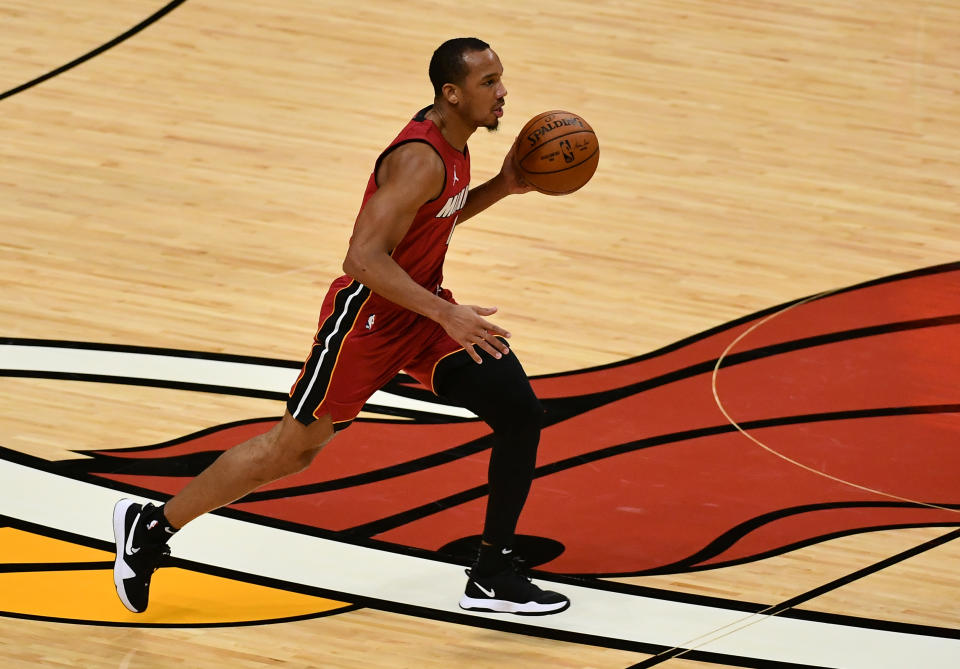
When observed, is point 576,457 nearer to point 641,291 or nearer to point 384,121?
point 641,291

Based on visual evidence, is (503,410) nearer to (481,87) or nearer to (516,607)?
(516,607)

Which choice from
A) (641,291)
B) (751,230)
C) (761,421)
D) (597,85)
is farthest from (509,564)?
(597,85)

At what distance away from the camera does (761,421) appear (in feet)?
19.7

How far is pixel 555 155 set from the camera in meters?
4.88

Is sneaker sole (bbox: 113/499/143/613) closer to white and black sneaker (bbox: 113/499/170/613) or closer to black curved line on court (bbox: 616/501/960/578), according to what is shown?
white and black sneaker (bbox: 113/499/170/613)

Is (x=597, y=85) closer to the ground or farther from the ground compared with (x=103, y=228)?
farther from the ground

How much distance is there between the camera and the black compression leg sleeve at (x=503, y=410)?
450 centimetres

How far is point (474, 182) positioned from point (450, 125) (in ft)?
11.6

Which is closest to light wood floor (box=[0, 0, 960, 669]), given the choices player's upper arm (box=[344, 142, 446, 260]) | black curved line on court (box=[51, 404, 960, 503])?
black curved line on court (box=[51, 404, 960, 503])

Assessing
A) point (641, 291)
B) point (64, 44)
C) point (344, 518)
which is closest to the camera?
point (344, 518)

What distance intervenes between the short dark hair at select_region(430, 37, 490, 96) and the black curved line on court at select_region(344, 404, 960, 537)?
149 cm

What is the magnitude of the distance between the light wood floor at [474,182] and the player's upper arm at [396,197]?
1.12m

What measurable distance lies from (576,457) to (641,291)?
162 centimetres

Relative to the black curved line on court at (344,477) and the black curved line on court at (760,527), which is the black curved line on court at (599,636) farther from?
the black curved line on court at (344,477)
